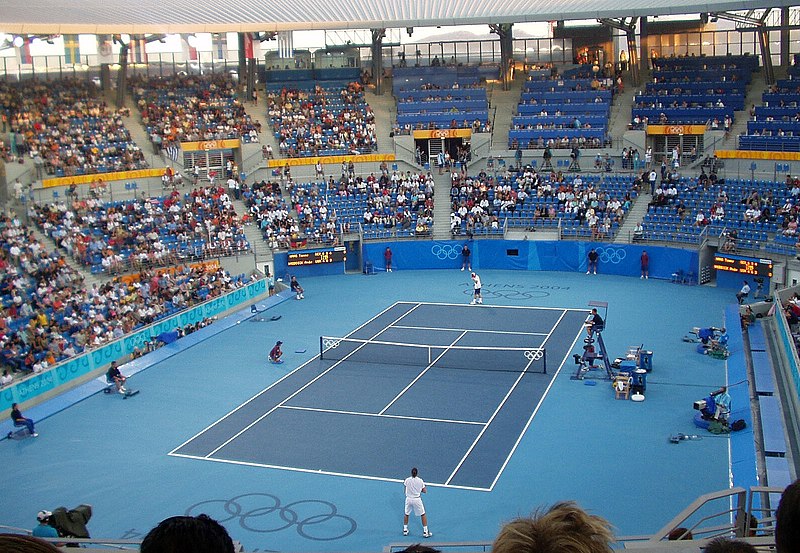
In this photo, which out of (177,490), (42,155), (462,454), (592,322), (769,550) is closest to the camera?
(769,550)

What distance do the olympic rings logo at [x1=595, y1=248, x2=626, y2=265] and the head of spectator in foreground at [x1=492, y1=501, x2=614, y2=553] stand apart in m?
45.2

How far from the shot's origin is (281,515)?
20.5 m

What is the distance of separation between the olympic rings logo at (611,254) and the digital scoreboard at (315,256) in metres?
13.3

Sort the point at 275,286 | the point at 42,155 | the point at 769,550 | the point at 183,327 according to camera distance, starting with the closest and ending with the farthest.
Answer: the point at 769,550 < the point at 183,327 < the point at 275,286 < the point at 42,155

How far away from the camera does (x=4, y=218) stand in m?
41.5

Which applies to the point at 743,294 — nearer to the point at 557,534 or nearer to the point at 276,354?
the point at 276,354

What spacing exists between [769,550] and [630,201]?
44.6 m

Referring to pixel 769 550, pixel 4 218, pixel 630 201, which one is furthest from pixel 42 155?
pixel 769 550

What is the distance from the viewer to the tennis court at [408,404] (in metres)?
23.6

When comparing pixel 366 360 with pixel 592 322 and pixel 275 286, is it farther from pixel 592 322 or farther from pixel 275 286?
pixel 275 286

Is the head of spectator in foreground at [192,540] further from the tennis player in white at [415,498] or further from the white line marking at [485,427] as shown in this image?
the white line marking at [485,427]

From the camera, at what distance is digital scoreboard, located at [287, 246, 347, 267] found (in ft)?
158

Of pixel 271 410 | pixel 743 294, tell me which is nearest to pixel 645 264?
pixel 743 294

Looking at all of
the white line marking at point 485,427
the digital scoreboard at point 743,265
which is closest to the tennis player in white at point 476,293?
the white line marking at point 485,427
